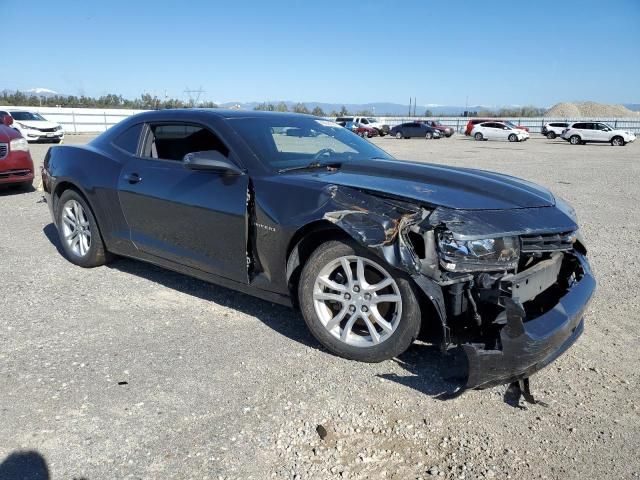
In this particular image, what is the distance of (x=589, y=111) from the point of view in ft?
296

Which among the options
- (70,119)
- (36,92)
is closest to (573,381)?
(70,119)

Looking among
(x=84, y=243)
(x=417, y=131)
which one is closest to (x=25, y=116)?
(x=84, y=243)

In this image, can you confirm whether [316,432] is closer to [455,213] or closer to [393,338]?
[393,338]

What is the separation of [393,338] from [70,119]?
36036mm

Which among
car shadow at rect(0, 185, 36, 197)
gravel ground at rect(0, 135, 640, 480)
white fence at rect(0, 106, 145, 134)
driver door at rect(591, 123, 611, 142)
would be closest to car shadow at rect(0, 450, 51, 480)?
gravel ground at rect(0, 135, 640, 480)

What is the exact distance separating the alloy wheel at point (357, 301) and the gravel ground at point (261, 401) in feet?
0.72

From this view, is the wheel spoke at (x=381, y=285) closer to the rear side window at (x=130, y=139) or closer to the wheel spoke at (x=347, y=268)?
the wheel spoke at (x=347, y=268)

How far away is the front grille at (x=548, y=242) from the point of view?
313cm

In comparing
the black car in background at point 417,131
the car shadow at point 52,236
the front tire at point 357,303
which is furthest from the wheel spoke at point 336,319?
the black car in background at point 417,131

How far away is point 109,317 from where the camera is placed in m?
4.14

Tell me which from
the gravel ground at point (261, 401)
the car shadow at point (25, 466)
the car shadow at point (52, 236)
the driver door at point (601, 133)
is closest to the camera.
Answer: the car shadow at point (25, 466)

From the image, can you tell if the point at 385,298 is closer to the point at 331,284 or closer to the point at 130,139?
the point at 331,284

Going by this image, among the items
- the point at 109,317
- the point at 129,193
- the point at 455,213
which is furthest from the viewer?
the point at 129,193

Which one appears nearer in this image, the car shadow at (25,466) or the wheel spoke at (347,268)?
the car shadow at (25,466)
